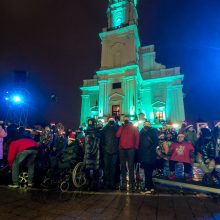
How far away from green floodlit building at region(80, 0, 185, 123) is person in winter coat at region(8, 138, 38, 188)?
21885mm

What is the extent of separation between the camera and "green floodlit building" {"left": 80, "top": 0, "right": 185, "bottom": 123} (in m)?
28.9

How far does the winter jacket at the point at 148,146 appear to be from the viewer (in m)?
5.15

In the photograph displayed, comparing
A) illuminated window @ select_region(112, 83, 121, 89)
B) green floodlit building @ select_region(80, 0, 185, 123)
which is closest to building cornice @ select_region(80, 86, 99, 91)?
green floodlit building @ select_region(80, 0, 185, 123)

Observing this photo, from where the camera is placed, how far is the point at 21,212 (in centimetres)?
303

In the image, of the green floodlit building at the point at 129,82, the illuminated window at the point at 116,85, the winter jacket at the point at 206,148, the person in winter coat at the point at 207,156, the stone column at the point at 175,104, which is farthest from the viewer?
the illuminated window at the point at 116,85

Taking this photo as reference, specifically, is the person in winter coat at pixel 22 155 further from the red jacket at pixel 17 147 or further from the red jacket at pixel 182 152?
the red jacket at pixel 182 152

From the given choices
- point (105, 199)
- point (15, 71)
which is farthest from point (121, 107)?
point (105, 199)

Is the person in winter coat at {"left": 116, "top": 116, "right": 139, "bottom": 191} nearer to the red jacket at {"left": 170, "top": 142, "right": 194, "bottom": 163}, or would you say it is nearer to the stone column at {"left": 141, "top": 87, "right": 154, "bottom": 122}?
the red jacket at {"left": 170, "top": 142, "right": 194, "bottom": 163}

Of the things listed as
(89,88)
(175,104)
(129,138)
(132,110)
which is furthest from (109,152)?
(89,88)

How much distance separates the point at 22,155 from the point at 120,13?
36.8m

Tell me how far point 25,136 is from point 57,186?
6.14ft

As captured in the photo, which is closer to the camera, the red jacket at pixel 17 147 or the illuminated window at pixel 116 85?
the red jacket at pixel 17 147

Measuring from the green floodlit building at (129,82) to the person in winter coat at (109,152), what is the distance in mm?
21058

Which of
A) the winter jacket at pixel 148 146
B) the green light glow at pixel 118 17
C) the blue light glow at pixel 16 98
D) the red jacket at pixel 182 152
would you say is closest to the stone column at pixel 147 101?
the green light glow at pixel 118 17
